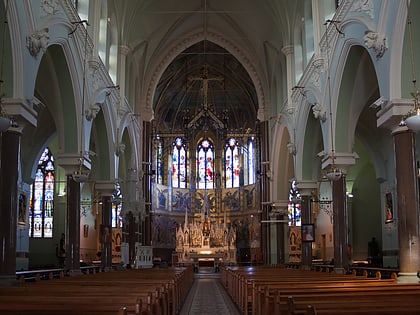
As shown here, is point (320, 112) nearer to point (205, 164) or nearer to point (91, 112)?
point (91, 112)

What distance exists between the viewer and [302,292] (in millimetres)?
7148

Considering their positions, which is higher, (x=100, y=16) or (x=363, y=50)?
(x=100, y=16)

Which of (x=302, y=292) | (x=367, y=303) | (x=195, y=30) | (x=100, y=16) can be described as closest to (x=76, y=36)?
(x=100, y=16)

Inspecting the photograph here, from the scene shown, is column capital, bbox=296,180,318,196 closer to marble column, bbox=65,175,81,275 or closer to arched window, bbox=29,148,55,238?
marble column, bbox=65,175,81,275

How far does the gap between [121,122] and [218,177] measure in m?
20.6

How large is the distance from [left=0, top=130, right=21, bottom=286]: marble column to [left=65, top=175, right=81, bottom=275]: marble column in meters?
5.36

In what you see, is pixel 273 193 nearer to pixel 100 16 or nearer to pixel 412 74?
pixel 100 16

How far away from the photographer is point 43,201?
108 feet

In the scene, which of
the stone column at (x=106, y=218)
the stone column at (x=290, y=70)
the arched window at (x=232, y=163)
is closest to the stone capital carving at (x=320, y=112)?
the stone column at (x=290, y=70)

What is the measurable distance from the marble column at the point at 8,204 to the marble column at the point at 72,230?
5358mm

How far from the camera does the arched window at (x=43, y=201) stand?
32188 mm

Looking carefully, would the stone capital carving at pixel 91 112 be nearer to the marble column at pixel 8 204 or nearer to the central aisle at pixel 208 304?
the marble column at pixel 8 204

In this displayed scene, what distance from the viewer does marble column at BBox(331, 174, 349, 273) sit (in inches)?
675

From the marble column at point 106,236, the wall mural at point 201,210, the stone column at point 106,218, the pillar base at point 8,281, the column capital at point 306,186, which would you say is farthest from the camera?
the wall mural at point 201,210
